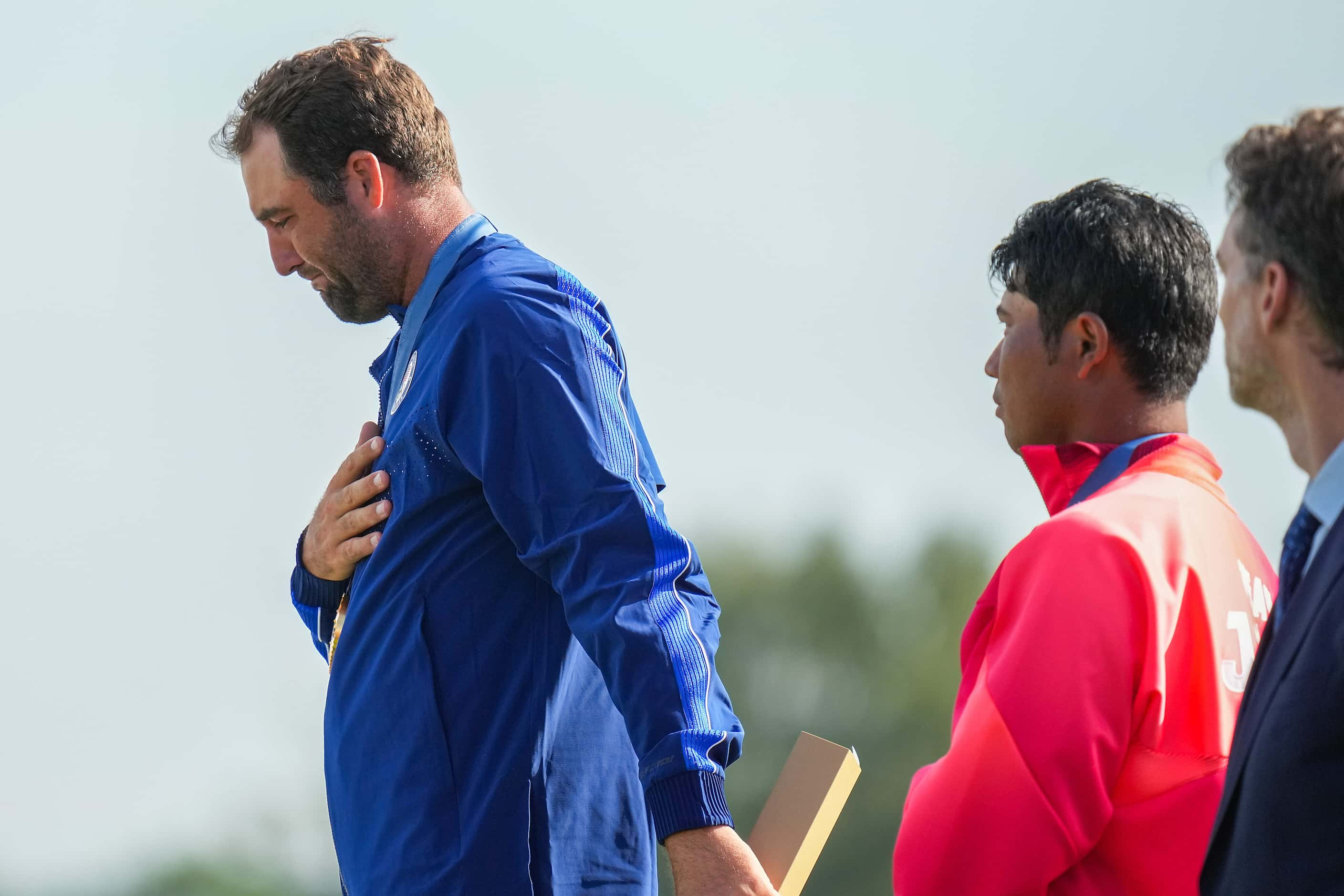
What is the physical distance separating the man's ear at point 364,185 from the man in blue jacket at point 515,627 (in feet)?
0.61

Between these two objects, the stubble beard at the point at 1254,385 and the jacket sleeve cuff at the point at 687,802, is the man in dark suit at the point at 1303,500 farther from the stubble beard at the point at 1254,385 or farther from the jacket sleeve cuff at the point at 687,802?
the jacket sleeve cuff at the point at 687,802

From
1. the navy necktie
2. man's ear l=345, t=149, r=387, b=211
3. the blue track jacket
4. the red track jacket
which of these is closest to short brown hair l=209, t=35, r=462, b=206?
man's ear l=345, t=149, r=387, b=211

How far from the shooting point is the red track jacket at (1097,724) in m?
1.87

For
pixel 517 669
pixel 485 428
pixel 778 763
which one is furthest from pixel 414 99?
pixel 778 763

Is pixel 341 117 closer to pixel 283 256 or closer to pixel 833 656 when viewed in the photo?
pixel 283 256

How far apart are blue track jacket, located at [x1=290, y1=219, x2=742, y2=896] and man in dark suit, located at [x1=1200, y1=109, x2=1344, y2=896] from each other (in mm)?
669

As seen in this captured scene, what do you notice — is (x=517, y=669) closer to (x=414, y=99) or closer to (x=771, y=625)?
(x=414, y=99)

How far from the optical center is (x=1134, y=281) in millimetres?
2240

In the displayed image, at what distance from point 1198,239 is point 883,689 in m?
39.5

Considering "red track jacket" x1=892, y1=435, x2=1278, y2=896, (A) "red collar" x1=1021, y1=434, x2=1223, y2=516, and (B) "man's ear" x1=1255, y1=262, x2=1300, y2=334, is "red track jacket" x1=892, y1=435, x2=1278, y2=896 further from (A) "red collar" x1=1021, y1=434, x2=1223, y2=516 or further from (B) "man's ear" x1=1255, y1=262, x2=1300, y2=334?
(B) "man's ear" x1=1255, y1=262, x2=1300, y2=334

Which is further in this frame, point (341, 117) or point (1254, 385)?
point (341, 117)

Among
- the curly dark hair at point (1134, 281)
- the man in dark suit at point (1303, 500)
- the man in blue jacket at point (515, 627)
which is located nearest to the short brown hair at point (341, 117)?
the man in blue jacket at point (515, 627)

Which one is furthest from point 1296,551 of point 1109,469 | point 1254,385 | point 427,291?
point 427,291

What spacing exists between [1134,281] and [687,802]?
3.44 ft
